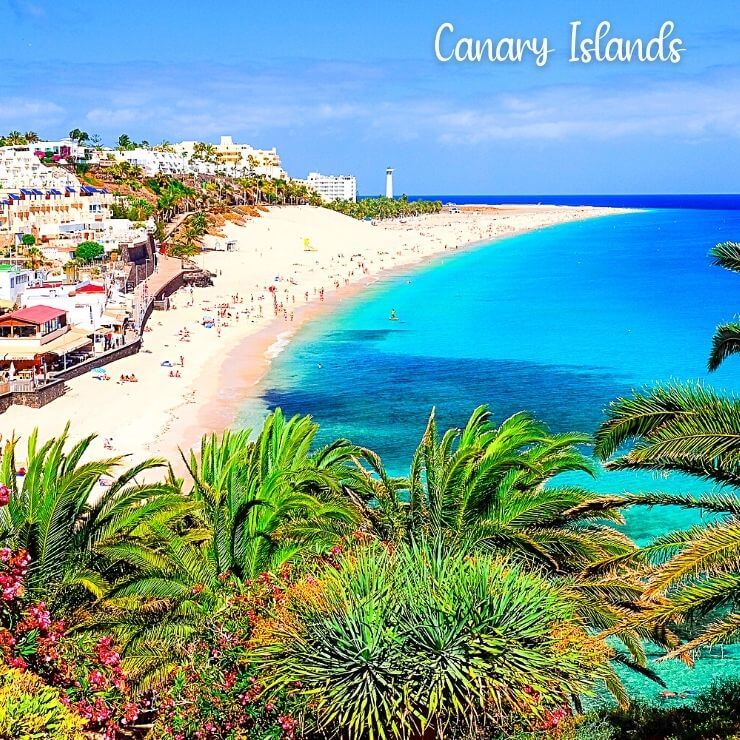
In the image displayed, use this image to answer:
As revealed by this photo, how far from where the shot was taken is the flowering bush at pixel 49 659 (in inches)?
264

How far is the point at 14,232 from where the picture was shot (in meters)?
61.7

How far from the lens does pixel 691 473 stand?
867cm

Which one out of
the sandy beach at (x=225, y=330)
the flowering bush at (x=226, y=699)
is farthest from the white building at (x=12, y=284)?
the flowering bush at (x=226, y=699)

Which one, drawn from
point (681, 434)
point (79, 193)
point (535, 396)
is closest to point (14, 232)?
point (79, 193)

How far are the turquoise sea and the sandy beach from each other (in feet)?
6.39

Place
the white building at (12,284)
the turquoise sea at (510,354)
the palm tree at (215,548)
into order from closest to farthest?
the palm tree at (215,548) < the turquoise sea at (510,354) < the white building at (12,284)

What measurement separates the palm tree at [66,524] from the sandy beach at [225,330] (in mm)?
7766

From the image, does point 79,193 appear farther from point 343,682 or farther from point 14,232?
point 343,682

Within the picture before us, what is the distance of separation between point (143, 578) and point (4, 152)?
9222cm

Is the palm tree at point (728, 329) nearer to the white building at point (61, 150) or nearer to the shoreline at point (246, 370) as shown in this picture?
the shoreline at point (246, 370)

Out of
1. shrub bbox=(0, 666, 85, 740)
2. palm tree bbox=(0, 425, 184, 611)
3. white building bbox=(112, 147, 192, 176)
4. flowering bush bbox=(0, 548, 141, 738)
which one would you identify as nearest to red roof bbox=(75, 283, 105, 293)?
palm tree bbox=(0, 425, 184, 611)

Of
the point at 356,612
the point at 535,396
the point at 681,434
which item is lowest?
the point at 535,396

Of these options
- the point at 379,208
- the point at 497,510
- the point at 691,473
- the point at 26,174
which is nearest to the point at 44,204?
the point at 26,174

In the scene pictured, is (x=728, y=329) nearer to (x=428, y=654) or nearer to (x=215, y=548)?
(x=428, y=654)
